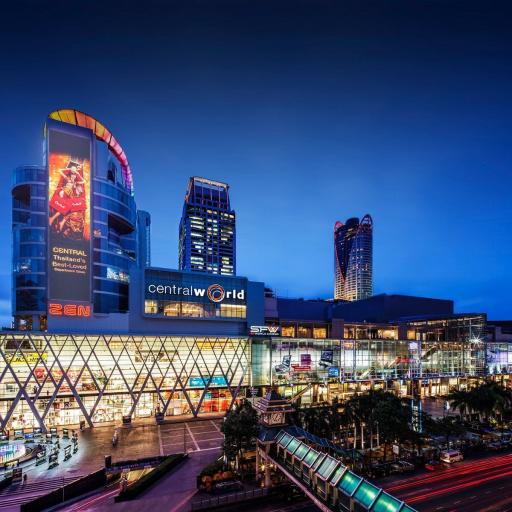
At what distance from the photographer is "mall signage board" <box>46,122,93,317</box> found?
7275 centimetres

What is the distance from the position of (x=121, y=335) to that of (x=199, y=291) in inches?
684

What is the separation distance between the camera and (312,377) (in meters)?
A: 77.6

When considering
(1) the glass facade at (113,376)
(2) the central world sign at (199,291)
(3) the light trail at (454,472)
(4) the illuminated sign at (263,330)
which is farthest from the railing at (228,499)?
(2) the central world sign at (199,291)

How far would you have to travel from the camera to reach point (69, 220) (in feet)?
250

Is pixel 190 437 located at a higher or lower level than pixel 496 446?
lower

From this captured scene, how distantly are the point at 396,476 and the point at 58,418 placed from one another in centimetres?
5361

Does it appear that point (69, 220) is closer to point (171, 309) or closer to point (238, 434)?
point (171, 309)

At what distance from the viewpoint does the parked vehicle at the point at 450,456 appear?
44.6 metres

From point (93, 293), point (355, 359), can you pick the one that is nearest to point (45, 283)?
point (93, 293)

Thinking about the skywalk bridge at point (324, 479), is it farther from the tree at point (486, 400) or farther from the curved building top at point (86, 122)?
the curved building top at point (86, 122)

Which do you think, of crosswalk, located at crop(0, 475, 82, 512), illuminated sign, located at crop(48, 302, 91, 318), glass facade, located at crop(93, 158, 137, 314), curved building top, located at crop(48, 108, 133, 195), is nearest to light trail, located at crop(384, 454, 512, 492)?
crosswalk, located at crop(0, 475, 82, 512)

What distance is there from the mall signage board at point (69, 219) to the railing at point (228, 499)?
157ft

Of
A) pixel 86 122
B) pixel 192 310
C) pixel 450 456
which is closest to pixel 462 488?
pixel 450 456

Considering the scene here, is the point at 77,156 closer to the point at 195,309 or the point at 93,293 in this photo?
the point at 93,293
